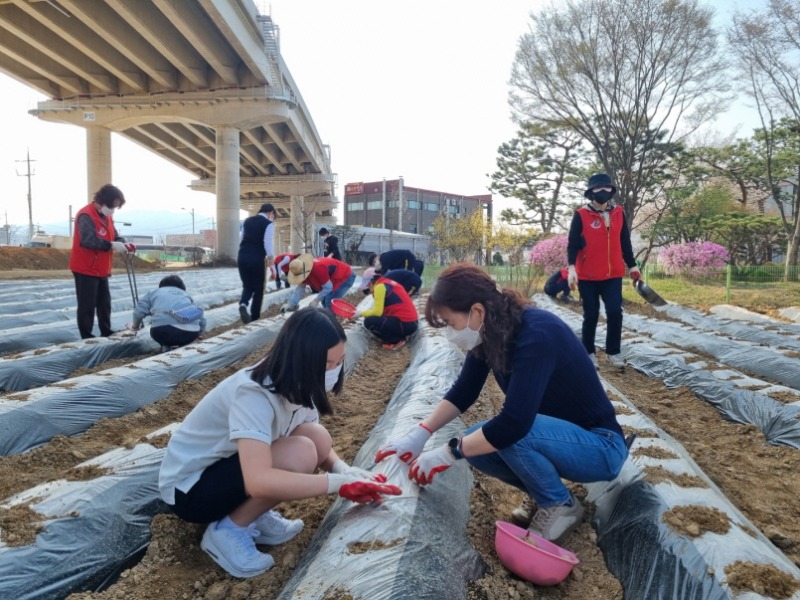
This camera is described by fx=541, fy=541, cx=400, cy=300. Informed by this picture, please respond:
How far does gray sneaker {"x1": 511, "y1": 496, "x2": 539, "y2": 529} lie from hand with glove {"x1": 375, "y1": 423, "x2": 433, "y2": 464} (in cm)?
40

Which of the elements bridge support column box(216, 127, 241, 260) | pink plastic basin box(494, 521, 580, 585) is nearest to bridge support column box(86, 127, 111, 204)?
bridge support column box(216, 127, 241, 260)

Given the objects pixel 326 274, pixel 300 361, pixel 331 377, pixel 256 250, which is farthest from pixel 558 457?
pixel 256 250

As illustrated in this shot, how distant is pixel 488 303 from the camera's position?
5.35 feet

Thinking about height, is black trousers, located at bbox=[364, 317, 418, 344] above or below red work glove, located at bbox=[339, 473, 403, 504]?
below

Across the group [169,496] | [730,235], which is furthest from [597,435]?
[730,235]

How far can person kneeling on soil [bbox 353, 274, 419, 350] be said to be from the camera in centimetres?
516

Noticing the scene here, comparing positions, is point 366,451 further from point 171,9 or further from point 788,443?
point 171,9

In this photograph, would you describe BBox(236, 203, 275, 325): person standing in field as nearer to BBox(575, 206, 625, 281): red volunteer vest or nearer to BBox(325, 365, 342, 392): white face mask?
BBox(575, 206, 625, 281): red volunteer vest

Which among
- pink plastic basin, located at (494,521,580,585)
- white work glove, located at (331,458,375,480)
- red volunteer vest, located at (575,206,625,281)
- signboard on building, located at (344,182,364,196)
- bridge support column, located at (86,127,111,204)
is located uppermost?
signboard on building, located at (344,182,364,196)

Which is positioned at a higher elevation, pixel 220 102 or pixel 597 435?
pixel 220 102

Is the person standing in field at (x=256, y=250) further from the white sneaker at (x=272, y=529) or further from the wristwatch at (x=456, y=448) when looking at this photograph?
the wristwatch at (x=456, y=448)

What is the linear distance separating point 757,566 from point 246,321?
5007mm

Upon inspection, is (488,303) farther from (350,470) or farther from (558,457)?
(350,470)

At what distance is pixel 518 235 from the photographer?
22047mm
